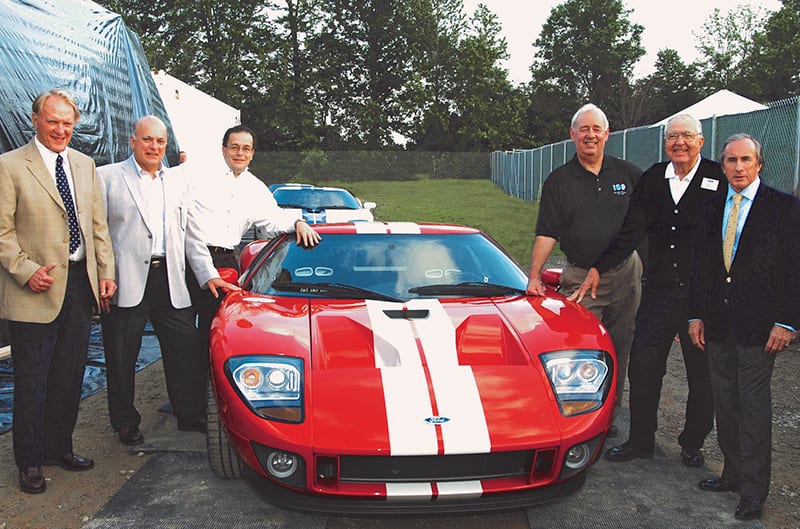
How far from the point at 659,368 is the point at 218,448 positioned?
2214 mm

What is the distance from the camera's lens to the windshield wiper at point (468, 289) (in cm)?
340

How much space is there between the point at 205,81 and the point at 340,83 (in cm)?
966

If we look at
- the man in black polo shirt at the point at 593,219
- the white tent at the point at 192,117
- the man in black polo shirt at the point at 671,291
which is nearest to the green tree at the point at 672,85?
the white tent at the point at 192,117

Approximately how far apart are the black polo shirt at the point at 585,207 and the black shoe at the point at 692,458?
43.4 inches

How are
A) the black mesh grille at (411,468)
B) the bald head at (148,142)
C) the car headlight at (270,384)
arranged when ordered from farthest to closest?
the bald head at (148,142) → the car headlight at (270,384) → the black mesh grille at (411,468)

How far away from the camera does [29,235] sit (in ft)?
10.3

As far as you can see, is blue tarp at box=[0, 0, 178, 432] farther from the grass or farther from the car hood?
the grass

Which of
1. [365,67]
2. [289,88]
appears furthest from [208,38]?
[365,67]

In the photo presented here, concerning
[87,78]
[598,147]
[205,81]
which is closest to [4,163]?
[598,147]

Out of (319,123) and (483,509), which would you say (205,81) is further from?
(483,509)

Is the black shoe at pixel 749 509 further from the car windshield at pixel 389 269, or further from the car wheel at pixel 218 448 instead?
the car wheel at pixel 218 448

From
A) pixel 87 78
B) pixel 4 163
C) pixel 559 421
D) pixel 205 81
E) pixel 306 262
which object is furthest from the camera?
pixel 205 81

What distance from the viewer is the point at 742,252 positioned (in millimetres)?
2922

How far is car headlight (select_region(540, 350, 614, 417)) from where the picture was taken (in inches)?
105
